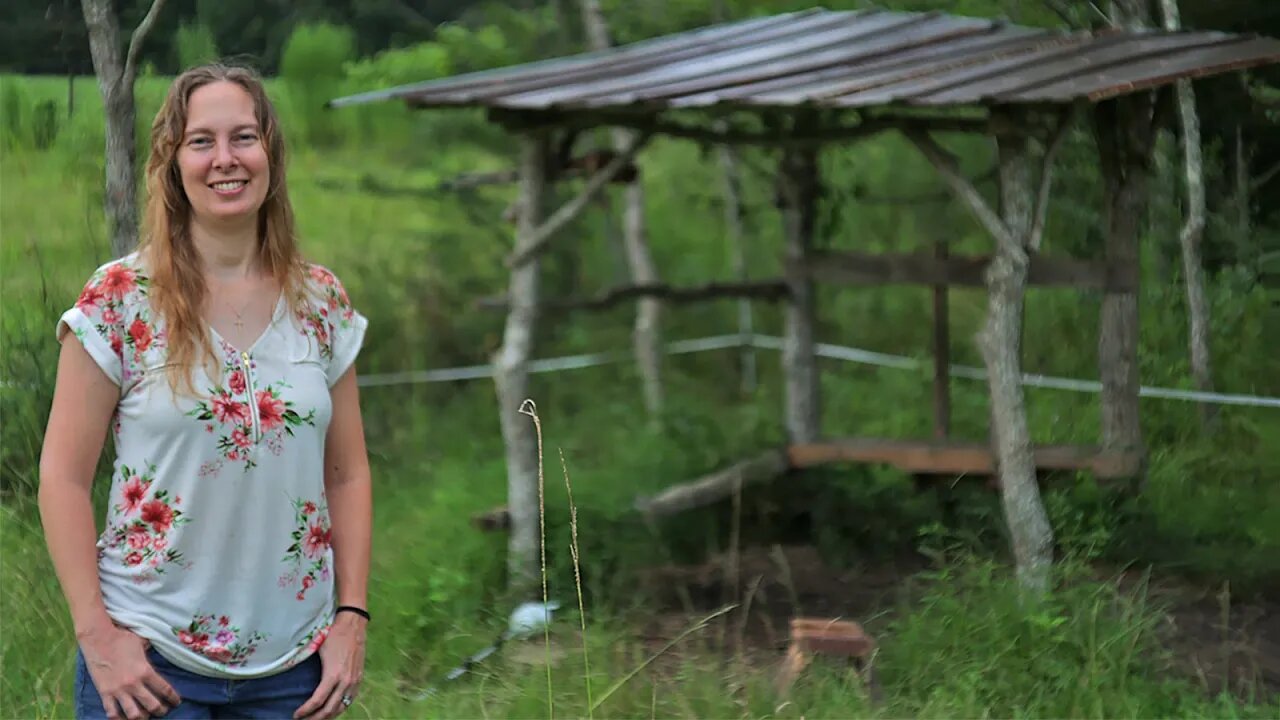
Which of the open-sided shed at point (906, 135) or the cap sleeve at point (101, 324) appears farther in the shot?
the open-sided shed at point (906, 135)

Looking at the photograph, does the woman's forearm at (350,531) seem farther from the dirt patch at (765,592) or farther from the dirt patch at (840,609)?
the dirt patch at (765,592)

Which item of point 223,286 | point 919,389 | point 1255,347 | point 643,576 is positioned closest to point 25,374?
point 643,576

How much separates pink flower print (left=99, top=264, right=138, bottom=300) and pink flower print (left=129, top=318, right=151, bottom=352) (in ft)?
0.18

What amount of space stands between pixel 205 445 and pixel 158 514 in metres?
0.13

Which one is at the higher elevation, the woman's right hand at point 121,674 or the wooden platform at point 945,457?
the woman's right hand at point 121,674

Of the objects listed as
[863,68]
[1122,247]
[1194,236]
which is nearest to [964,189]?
[863,68]

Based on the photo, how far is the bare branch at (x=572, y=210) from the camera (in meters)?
6.75

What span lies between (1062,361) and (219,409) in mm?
7562

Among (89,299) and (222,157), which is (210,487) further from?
(222,157)

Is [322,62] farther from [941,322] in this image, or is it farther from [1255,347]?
[1255,347]

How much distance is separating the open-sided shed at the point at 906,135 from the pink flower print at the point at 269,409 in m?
3.77

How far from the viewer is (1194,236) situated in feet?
26.8

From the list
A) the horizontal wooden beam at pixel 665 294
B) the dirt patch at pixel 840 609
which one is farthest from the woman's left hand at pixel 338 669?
the horizontal wooden beam at pixel 665 294

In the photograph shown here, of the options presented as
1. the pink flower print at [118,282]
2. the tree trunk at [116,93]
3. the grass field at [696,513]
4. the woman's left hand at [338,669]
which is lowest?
the grass field at [696,513]
